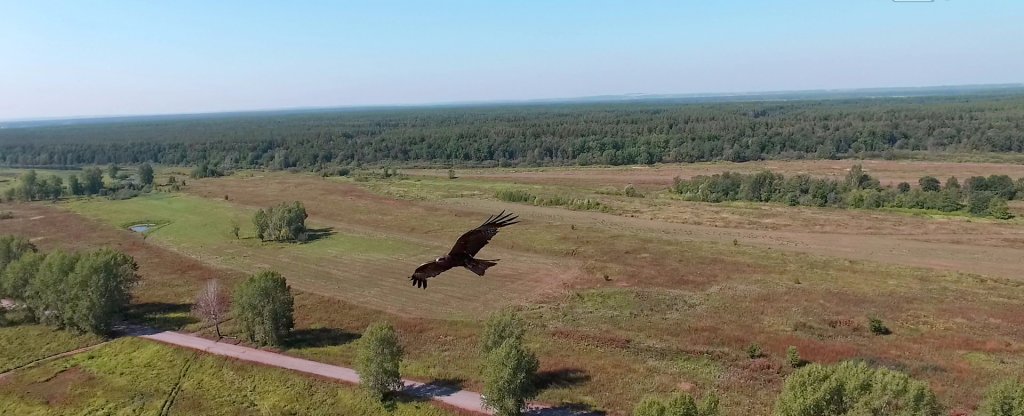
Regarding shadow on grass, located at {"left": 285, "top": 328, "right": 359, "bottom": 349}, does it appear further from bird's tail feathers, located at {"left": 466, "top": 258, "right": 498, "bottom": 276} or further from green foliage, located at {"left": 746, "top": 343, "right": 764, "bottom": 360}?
bird's tail feathers, located at {"left": 466, "top": 258, "right": 498, "bottom": 276}

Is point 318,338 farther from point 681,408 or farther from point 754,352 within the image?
point 754,352

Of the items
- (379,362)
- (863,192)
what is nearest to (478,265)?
(379,362)

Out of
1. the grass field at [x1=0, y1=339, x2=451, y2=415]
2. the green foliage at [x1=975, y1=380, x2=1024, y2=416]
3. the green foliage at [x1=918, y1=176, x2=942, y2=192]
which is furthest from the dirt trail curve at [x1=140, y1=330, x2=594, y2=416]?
the green foliage at [x1=918, y1=176, x2=942, y2=192]

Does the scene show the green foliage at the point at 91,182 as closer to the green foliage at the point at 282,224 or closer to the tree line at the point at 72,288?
the green foliage at the point at 282,224

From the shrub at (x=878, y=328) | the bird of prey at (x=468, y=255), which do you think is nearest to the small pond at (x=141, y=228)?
the shrub at (x=878, y=328)

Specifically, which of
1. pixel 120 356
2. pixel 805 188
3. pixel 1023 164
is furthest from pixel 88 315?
pixel 1023 164

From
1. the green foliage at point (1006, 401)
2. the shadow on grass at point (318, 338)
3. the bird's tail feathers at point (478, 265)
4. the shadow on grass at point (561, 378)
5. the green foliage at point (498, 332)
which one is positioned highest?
the bird's tail feathers at point (478, 265)

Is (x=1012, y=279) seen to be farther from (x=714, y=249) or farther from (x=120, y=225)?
(x=120, y=225)
